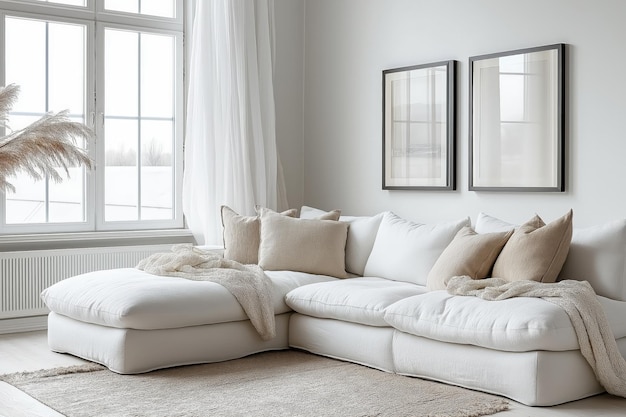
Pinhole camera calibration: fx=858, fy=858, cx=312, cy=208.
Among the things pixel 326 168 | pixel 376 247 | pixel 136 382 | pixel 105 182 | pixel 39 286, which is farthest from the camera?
pixel 326 168

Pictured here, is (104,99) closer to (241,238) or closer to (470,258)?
(241,238)

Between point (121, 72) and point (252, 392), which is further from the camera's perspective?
point (121, 72)

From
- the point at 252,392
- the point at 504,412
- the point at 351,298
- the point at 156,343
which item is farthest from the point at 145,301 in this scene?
the point at 504,412

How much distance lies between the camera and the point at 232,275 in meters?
4.71

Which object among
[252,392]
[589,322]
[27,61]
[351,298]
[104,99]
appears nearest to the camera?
[589,322]

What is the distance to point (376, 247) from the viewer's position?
5.23m

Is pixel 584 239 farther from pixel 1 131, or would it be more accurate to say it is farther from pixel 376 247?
pixel 1 131

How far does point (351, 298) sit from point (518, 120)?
1.51 m

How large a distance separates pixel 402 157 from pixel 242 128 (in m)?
1.19

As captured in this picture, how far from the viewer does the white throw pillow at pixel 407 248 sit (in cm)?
482

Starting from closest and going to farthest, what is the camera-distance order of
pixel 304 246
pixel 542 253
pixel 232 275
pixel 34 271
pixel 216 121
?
1. pixel 542 253
2. pixel 232 275
3. pixel 304 246
4. pixel 34 271
5. pixel 216 121

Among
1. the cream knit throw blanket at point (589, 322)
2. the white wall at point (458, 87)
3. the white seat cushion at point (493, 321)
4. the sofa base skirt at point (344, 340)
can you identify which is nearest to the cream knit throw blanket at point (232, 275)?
the sofa base skirt at point (344, 340)

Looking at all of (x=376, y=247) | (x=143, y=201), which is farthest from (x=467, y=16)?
(x=143, y=201)

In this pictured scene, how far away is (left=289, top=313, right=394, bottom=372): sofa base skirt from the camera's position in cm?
430
